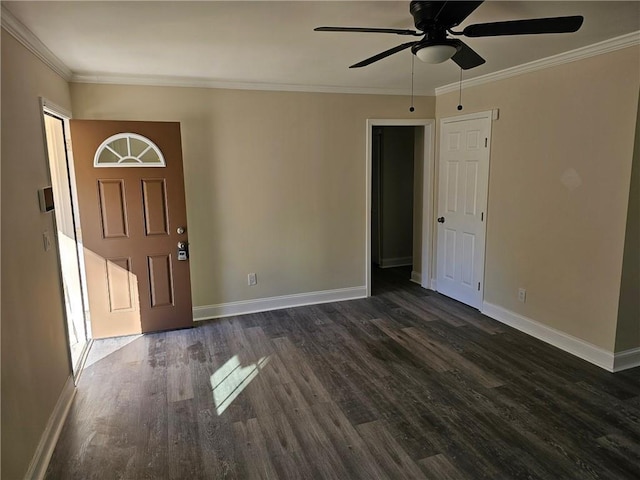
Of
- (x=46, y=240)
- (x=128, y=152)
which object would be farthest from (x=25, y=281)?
(x=128, y=152)

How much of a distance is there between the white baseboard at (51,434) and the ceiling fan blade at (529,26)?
125 inches

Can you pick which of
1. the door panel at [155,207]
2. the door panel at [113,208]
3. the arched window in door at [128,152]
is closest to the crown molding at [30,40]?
the arched window in door at [128,152]

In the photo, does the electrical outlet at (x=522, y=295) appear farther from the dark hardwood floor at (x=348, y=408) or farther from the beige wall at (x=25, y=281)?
the beige wall at (x=25, y=281)

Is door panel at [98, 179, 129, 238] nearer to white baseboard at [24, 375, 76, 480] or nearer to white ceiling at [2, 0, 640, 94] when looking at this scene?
white ceiling at [2, 0, 640, 94]

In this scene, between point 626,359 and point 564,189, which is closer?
point 626,359

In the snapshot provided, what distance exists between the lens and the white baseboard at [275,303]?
4.54m

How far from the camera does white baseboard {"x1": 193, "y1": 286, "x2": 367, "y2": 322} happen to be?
454 centimetres

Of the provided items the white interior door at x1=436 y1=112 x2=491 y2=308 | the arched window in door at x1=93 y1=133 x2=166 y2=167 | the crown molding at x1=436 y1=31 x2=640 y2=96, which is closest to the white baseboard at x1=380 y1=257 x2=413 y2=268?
the white interior door at x1=436 y1=112 x2=491 y2=308

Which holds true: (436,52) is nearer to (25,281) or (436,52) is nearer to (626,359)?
(25,281)

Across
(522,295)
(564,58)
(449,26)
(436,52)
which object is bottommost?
(522,295)

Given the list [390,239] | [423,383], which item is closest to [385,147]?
[390,239]

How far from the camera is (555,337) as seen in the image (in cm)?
372

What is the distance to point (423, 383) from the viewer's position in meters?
3.15

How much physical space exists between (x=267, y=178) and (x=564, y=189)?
283 centimetres
